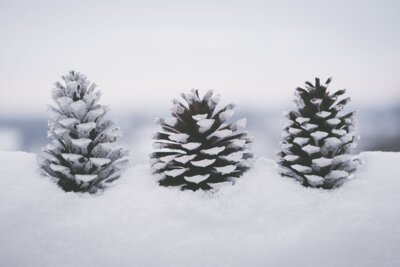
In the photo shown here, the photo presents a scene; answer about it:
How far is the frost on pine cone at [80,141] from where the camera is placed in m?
3.20

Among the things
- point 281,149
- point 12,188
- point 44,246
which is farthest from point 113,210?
point 281,149

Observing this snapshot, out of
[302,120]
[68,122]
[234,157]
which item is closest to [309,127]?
[302,120]

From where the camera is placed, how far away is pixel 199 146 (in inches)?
127

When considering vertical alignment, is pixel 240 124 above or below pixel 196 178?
above

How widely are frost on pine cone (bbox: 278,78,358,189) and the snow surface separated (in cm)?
13

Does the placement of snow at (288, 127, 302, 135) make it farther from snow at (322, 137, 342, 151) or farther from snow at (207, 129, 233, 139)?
snow at (207, 129, 233, 139)

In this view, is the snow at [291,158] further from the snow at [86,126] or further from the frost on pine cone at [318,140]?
the snow at [86,126]

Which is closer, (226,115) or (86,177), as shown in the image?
(86,177)

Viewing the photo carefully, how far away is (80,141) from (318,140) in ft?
6.73

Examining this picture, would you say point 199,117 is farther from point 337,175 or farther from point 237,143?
point 337,175

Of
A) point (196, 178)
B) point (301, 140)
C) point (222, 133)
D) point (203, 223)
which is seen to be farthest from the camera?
point (301, 140)

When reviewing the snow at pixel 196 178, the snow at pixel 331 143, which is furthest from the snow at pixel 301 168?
the snow at pixel 196 178

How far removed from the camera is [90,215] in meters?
2.90

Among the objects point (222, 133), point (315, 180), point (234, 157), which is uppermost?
point (222, 133)
